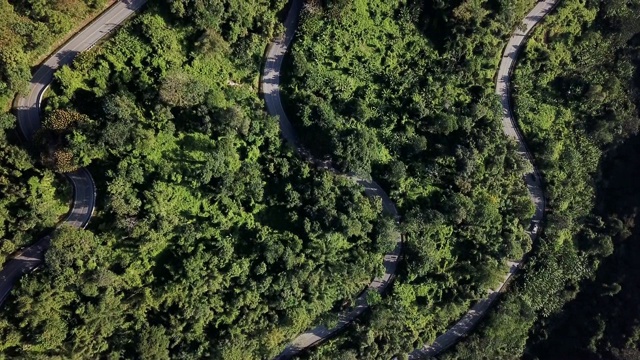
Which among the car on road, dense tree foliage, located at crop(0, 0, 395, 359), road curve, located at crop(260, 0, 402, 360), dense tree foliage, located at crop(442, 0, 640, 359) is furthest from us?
the car on road

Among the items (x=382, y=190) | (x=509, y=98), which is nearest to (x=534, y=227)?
(x=509, y=98)

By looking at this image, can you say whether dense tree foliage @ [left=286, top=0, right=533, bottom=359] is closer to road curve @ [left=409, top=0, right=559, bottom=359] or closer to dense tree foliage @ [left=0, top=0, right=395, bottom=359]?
road curve @ [left=409, top=0, right=559, bottom=359]

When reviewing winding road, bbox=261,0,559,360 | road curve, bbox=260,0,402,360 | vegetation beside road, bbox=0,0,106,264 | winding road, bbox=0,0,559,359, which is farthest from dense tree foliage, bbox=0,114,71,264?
winding road, bbox=261,0,559,360

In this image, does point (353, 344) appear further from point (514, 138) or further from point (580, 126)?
point (580, 126)

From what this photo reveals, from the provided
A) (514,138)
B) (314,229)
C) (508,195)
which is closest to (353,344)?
(314,229)

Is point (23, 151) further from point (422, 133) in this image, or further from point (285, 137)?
point (422, 133)

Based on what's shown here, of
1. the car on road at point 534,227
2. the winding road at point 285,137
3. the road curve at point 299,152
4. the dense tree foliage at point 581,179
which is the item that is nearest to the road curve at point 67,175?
the winding road at point 285,137
